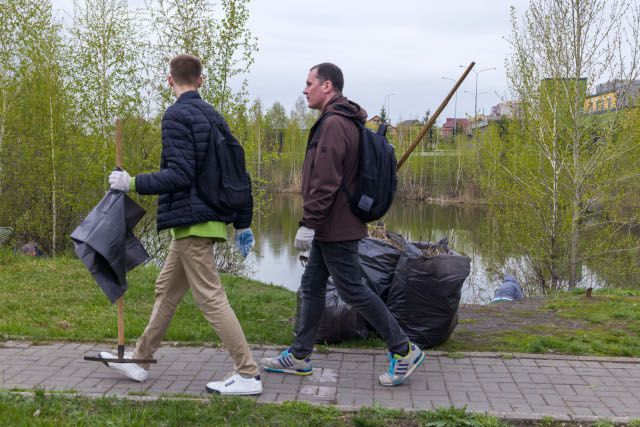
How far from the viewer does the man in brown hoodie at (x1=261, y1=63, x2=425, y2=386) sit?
4203 mm

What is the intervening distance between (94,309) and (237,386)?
8.88 ft

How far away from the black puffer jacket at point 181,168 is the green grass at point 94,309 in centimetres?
151

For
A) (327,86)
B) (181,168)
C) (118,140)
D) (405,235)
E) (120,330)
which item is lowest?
(405,235)

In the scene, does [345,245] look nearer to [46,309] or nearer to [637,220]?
[46,309]

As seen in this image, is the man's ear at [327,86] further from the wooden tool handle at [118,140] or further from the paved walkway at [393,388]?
the paved walkway at [393,388]

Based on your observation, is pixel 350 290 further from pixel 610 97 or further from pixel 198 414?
pixel 610 97

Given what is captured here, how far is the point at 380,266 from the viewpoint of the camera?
544 centimetres

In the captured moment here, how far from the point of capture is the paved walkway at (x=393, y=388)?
408 cm

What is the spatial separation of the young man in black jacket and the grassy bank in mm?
1154

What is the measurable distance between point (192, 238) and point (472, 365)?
7.21ft

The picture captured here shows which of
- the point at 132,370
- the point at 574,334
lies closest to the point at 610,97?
the point at 574,334

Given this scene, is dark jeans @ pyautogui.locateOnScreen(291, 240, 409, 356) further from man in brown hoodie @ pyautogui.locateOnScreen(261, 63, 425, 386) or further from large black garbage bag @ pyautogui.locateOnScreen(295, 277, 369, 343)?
large black garbage bag @ pyautogui.locateOnScreen(295, 277, 369, 343)

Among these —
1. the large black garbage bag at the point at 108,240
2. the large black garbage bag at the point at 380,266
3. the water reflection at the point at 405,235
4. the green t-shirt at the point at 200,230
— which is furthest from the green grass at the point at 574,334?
the water reflection at the point at 405,235

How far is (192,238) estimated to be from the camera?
416cm
